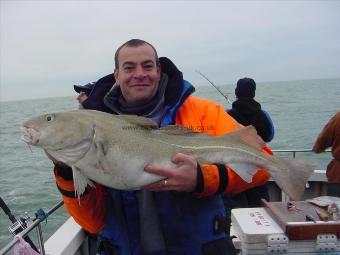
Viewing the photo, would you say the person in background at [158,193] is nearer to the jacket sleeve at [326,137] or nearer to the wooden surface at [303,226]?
the wooden surface at [303,226]

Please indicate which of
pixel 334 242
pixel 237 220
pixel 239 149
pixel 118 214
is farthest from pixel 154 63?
pixel 334 242

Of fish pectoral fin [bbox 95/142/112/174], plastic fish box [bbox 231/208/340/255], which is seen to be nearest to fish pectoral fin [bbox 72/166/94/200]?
fish pectoral fin [bbox 95/142/112/174]

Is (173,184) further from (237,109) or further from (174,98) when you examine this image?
(237,109)

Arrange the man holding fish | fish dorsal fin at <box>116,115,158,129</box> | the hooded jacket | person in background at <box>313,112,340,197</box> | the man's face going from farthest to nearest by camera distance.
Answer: person in background at <box>313,112,340,197</box> → the hooded jacket → the man's face → fish dorsal fin at <box>116,115,158,129</box> → the man holding fish

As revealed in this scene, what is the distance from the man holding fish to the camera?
2.59m

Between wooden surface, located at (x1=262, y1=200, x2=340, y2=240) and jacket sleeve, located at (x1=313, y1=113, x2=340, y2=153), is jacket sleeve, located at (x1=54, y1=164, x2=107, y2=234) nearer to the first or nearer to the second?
wooden surface, located at (x1=262, y1=200, x2=340, y2=240)

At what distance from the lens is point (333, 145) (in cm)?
596

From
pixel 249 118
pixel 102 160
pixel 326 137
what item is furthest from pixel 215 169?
pixel 326 137

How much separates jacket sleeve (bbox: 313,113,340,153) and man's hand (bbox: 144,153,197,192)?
3.89 meters

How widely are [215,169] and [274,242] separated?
4.25 ft

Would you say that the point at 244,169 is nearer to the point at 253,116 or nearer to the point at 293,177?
the point at 293,177

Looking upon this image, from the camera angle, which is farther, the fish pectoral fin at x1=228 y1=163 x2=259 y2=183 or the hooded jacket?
the hooded jacket

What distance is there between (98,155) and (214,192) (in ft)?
2.99

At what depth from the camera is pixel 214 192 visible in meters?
2.84
